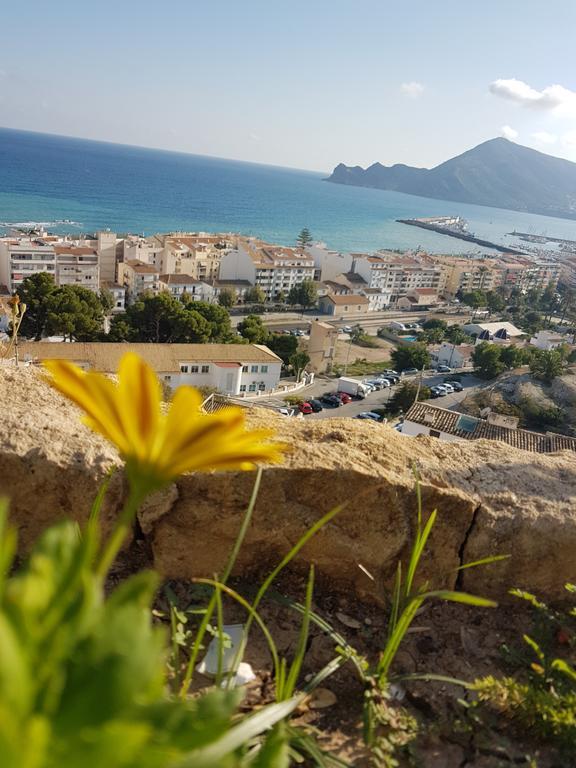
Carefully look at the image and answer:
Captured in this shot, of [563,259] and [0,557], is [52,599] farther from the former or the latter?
[563,259]

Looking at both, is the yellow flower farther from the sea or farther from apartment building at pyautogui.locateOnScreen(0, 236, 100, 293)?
the sea

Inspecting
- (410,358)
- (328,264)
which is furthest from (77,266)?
(410,358)

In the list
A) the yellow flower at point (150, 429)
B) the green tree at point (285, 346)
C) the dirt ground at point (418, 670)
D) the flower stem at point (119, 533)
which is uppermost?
the yellow flower at point (150, 429)

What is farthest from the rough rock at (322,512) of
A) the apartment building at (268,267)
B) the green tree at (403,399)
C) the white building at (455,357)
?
the apartment building at (268,267)

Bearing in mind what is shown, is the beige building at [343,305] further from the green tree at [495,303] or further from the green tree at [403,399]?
the green tree at [403,399]

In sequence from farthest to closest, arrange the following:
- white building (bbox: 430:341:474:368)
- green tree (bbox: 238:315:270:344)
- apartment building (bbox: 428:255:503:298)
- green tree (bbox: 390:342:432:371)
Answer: apartment building (bbox: 428:255:503:298)
white building (bbox: 430:341:474:368)
green tree (bbox: 390:342:432:371)
green tree (bbox: 238:315:270:344)

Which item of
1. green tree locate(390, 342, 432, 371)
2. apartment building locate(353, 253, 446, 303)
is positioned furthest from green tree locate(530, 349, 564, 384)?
apartment building locate(353, 253, 446, 303)

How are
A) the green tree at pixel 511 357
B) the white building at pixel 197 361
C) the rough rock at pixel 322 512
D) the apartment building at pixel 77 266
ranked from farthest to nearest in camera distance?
the apartment building at pixel 77 266, the green tree at pixel 511 357, the white building at pixel 197 361, the rough rock at pixel 322 512
